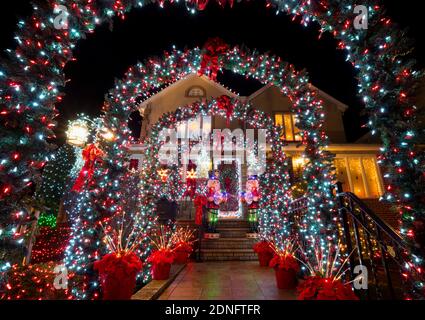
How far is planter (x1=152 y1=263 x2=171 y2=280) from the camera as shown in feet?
16.7

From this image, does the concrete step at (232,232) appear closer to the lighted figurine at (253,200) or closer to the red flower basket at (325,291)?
the lighted figurine at (253,200)

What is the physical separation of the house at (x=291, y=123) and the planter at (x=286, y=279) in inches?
354

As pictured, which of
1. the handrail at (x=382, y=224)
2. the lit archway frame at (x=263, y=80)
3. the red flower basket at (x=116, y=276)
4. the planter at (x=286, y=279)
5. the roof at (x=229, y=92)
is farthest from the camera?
the roof at (x=229, y=92)

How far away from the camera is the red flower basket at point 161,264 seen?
5090 mm

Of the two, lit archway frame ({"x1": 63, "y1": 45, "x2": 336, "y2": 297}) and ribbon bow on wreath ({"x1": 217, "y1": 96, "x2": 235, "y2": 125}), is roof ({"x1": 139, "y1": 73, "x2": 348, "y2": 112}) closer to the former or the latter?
ribbon bow on wreath ({"x1": 217, "y1": 96, "x2": 235, "y2": 125})

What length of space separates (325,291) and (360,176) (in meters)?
14.6

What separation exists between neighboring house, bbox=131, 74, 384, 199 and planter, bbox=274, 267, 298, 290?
9.15 m

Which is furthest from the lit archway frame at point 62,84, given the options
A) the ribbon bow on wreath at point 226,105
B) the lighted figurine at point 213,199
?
the lighted figurine at point 213,199

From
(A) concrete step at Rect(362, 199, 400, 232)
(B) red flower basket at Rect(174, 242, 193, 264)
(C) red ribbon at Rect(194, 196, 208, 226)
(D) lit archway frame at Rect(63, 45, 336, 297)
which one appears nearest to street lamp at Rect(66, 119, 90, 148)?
(D) lit archway frame at Rect(63, 45, 336, 297)

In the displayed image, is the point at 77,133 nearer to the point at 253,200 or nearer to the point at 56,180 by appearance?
Result: the point at 56,180

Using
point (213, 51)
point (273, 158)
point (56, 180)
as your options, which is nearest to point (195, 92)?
point (213, 51)

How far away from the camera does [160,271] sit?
5090 millimetres

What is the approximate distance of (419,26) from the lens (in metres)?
7.58
